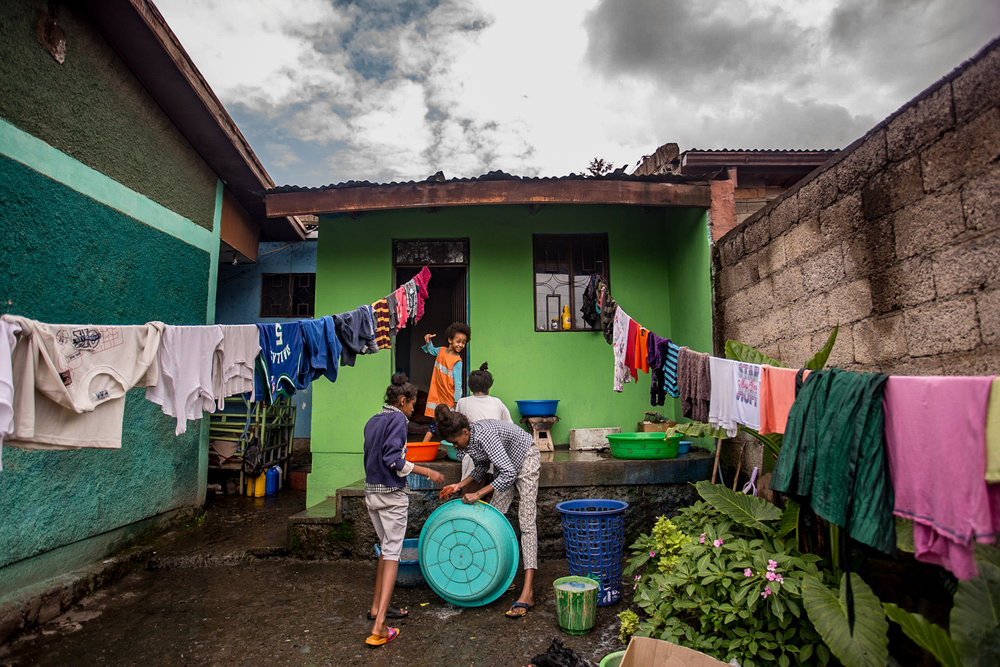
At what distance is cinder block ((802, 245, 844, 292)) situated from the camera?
4344 millimetres

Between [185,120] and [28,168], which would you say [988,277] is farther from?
[185,120]

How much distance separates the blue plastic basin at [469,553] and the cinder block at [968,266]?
3483 mm

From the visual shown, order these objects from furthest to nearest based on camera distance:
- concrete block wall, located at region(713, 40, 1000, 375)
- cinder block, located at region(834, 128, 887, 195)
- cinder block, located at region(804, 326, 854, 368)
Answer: cinder block, located at region(804, 326, 854, 368)
cinder block, located at region(834, 128, 887, 195)
concrete block wall, located at region(713, 40, 1000, 375)

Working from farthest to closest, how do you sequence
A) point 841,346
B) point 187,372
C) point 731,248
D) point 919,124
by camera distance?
point 731,248, point 841,346, point 187,372, point 919,124

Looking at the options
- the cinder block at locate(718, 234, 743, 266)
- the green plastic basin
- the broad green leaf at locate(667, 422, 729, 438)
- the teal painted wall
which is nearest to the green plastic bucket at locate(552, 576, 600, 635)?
the broad green leaf at locate(667, 422, 729, 438)

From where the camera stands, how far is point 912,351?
11.8 ft

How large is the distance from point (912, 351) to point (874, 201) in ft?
3.56

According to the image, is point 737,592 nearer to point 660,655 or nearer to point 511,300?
point 660,655

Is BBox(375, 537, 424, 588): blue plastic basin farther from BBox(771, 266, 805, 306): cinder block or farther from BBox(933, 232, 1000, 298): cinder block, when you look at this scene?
BBox(933, 232, 1000, 298): cinder block

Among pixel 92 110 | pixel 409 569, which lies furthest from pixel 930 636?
pixel 92 110

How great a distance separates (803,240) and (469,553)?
390cm

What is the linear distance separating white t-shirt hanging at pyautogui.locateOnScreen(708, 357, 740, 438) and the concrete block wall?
3.34ft

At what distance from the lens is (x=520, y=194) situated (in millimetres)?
7023

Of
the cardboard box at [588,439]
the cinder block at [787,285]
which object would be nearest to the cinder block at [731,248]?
the cinder block at [787,285]
